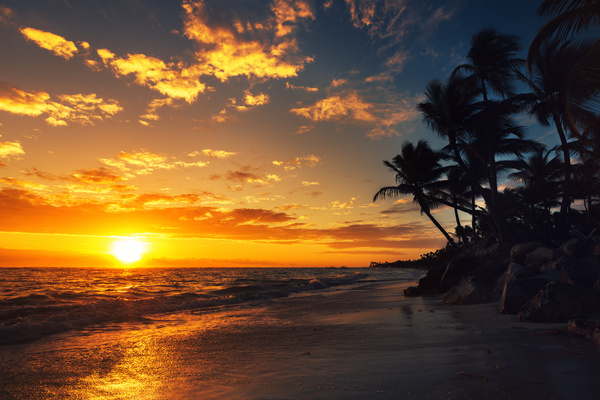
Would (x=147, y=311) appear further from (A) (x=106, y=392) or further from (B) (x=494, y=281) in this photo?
(B) (x=494, y=281)

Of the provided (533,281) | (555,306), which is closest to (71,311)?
(555,306)

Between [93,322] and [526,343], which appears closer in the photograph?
[526,343]

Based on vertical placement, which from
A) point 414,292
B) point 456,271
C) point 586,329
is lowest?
point 414,292

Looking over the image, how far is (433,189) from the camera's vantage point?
2886cm

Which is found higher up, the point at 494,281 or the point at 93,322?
the point at 494,281

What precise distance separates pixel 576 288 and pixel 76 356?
9.35 m

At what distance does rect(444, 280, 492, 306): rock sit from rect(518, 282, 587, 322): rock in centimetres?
340

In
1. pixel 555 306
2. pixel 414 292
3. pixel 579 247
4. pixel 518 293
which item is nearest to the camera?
pixel 555 306

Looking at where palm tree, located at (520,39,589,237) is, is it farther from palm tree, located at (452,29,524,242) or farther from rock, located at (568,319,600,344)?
rock, located at (568,319,600,344)

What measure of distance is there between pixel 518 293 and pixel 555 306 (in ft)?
4.34

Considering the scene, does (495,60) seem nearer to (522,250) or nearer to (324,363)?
(522,250)

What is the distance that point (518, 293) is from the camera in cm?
746

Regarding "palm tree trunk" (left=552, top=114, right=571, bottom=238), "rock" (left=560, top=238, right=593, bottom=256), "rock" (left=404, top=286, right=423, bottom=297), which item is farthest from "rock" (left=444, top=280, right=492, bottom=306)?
"palm tree trunk" (left=552, top=114, right=571, bottom=238)

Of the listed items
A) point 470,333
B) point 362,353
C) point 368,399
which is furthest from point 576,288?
point 368,399
